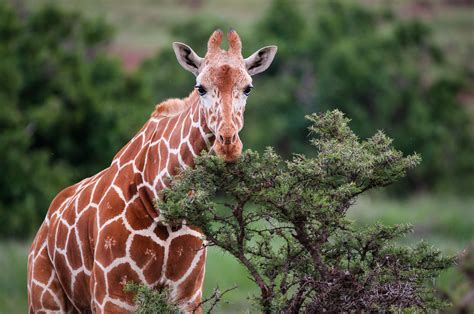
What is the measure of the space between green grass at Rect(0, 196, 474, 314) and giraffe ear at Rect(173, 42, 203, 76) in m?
7.33

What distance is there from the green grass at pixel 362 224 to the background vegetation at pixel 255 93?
5cm

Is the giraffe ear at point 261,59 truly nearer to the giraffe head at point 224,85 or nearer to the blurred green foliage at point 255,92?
the giraffe head at point 224,85

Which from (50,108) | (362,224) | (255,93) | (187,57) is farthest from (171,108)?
(255,93)

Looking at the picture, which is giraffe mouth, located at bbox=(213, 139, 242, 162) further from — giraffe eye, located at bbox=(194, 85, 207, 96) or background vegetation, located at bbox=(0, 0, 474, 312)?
background vegetation, located at bbox=(0, 0, 474, 312)

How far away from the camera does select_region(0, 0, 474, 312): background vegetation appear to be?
105 feet

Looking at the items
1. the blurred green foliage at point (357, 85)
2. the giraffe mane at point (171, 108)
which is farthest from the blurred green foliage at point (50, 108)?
the giraffe mane at point (171, 108)

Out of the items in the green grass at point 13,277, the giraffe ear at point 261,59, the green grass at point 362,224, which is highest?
the green grass at point 362,224

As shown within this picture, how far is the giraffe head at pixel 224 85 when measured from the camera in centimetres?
738

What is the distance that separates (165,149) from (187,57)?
75cm

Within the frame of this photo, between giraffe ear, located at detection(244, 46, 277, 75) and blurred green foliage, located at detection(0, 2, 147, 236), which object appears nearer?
giraffe ear, located at detection(244, 46, 277, 75)

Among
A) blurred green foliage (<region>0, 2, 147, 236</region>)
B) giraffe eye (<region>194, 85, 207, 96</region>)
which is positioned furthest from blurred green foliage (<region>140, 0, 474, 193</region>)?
giraffe eye (<region>194, 85, 207, 96</region>)

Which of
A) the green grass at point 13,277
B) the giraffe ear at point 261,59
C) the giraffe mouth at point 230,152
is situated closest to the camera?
the giraffe mouth at point 230,152

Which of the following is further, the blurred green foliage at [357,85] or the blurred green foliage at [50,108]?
the blurred green foliage at [357,85]

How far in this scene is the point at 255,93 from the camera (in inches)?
1913
